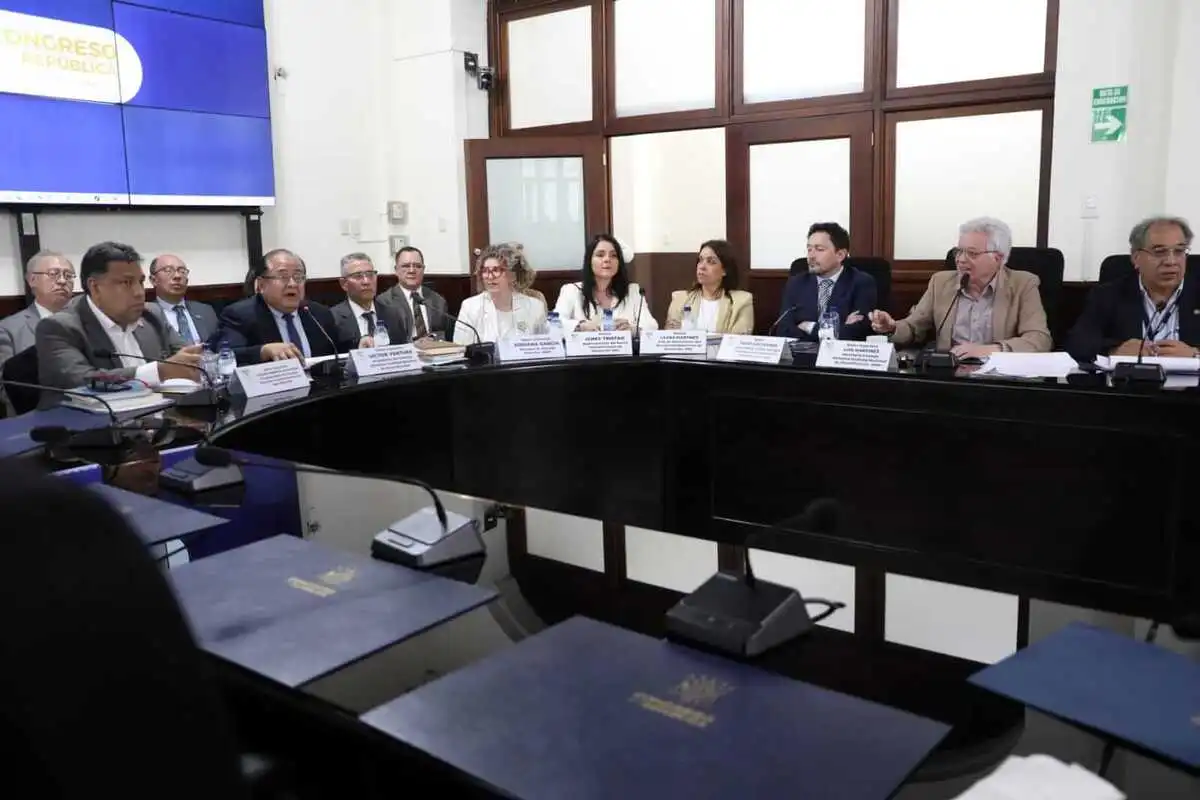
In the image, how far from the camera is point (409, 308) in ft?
14.5

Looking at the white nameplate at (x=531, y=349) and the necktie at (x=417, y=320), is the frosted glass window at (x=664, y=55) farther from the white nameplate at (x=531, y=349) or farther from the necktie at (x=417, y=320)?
the white nameplate at (x=531, y=349)

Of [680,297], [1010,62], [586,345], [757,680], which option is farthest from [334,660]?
[1010,62]

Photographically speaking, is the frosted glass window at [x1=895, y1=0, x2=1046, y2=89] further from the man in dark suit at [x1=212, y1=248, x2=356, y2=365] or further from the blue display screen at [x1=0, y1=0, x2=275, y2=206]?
the blue display screen at [x1=0, y1=0, x2=275, y2=206]

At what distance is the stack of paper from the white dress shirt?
7.97 ft

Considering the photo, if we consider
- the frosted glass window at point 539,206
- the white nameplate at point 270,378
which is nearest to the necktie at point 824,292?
the white nameplate at point 270,378

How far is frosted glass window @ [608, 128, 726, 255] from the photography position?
692 centimetres

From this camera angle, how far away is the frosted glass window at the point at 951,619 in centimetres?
93

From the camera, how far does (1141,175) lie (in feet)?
13.6

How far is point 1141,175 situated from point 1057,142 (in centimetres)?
39

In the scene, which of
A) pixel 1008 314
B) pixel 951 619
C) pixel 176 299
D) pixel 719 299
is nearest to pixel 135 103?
pixel 176 299

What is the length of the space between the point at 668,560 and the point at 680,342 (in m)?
1.92

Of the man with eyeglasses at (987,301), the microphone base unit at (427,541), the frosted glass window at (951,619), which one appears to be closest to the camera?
the frosted glass window at (951,619)

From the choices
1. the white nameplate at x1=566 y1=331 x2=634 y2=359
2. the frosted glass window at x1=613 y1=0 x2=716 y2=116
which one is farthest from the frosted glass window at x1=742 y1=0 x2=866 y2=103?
the white nameplate at x1=566 y1=331 x2=634 y2=359

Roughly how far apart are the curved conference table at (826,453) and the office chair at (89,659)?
83 cm
